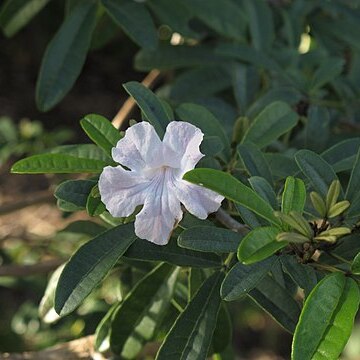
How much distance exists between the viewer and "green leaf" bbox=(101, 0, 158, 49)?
1.45 meters

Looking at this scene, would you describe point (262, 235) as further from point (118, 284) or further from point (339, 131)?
point (339, 131)

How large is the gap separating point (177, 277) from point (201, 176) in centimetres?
39

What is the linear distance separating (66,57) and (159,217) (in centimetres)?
74

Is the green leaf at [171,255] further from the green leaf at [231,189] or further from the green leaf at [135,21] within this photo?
the green leaf at [135,21]

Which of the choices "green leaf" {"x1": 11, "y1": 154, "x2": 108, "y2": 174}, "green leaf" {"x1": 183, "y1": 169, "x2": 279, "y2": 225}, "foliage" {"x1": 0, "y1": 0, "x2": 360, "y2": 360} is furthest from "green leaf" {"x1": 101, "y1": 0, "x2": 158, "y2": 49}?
"green leaf" {"x1": 183, "y1": 169, "x2": 279, "y2": 225}

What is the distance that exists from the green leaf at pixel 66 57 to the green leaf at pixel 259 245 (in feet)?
2.47

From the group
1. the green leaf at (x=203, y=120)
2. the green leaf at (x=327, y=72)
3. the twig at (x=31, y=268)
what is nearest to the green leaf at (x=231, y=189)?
the green leaf at (x=203, y=120)

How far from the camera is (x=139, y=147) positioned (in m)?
0.87

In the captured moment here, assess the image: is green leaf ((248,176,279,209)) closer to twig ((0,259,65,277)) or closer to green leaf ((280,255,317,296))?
green leaf ((280,255,317,296))

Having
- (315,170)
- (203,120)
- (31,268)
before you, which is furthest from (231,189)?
(31,268)

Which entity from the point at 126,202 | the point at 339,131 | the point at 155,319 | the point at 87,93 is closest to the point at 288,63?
the point at 339,131

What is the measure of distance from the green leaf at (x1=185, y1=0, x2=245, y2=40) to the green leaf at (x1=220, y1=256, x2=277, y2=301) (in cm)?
81

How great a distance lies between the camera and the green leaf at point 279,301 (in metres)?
0.98

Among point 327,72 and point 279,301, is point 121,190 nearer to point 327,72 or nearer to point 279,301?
point 279,301
